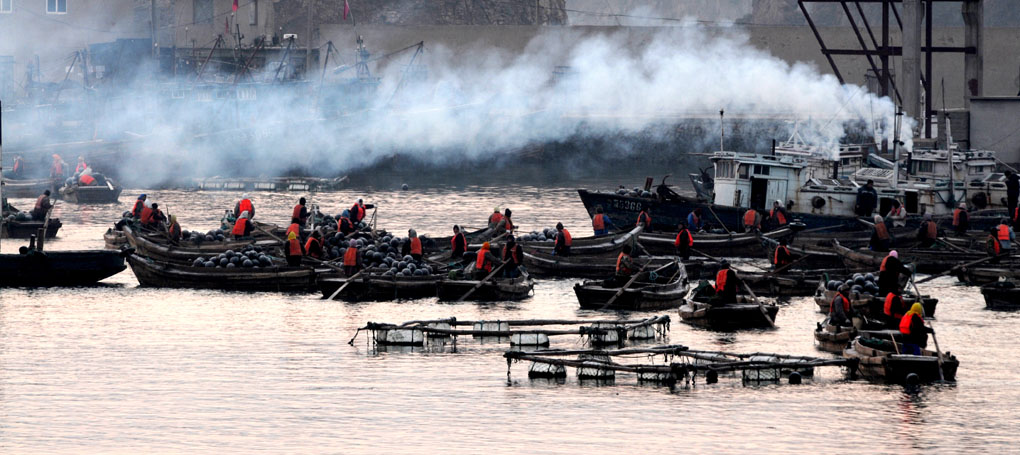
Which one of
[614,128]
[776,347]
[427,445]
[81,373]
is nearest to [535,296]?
[776,347]

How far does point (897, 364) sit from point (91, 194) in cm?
5628

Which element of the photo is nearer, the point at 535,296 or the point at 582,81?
the point at 535,296

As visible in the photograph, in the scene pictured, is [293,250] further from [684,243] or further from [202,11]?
[202,11]

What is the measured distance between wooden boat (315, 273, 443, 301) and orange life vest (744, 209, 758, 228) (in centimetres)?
1586

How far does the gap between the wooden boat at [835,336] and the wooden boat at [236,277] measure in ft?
54.4

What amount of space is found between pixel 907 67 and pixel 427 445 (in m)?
50.3

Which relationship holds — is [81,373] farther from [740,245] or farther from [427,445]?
[740,245]

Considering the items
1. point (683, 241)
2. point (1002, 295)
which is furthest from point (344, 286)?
point (1002, 295)

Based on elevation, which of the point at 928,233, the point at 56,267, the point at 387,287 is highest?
the point at 928,233

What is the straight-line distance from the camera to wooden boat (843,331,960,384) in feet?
108

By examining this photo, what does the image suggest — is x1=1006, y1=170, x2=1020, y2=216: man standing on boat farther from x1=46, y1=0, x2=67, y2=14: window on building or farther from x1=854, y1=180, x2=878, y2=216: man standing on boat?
x1=46, y1=0, x2=67, y2=14: window on building

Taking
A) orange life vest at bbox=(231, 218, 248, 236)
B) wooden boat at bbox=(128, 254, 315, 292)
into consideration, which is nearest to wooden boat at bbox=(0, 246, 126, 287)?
wooden boat at bbox=(128, 254, 315, 292)

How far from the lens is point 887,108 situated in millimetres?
76000

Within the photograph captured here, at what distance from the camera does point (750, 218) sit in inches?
2249
